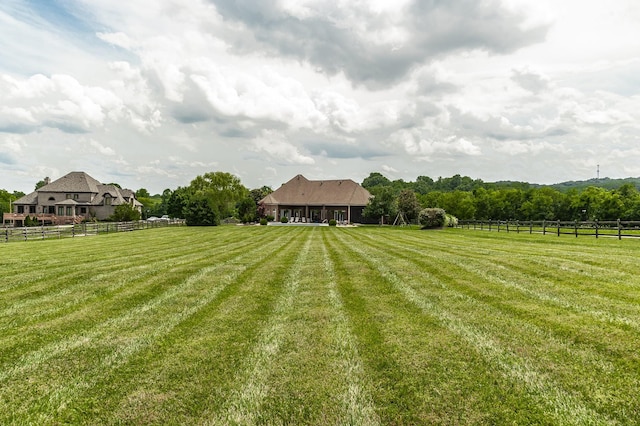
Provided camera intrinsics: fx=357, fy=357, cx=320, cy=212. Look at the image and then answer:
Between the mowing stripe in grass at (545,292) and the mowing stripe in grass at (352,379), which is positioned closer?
the mowing stripe in grass at (352,379)

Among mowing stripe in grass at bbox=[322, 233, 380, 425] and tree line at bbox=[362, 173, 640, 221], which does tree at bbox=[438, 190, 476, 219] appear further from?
mowing stripe in grass at bbox=[322, 233, 380, 425]

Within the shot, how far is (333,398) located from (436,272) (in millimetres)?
7068

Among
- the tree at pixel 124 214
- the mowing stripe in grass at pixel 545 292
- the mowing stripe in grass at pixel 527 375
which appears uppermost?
the tree at pixel 124 214

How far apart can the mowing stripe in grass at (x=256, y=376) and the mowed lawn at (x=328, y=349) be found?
2cm

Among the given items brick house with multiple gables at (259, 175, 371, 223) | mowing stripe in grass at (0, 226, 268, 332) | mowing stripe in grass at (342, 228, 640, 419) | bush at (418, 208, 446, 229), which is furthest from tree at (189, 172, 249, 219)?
mowing stripe in grass at (342, 228, 640, 419)

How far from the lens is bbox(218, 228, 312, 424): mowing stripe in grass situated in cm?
368

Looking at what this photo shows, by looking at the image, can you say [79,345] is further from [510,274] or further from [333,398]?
[510,274]

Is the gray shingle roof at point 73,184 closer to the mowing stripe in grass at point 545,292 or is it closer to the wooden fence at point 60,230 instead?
the wooden fence at point 60,230

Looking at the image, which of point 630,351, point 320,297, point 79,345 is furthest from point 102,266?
point 630,351

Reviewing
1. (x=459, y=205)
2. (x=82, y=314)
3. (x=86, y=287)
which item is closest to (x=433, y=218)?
(x=459, y=205)

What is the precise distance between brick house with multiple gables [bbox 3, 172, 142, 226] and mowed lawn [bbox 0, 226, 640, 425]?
66040 millimetres

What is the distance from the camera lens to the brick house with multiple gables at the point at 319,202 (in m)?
55.7

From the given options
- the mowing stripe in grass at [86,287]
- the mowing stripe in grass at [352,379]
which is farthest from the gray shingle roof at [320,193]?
the mowing stripe in grass at [352,379]

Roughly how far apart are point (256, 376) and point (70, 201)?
7444cm
